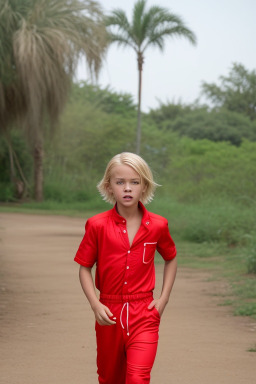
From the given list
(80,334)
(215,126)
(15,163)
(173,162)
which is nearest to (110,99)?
(215,126)

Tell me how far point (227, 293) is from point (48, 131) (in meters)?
21.0

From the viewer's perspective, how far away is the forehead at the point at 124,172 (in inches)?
135

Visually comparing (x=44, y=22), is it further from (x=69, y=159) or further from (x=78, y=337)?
(x=78, y=337)

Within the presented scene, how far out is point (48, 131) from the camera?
2939 centimetres

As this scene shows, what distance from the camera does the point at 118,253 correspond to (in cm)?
342

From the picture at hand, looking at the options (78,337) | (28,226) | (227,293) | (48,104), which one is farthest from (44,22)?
(78,337)

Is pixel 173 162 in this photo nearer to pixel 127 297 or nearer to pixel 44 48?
pixel 44 48

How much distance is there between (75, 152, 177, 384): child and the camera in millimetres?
3375

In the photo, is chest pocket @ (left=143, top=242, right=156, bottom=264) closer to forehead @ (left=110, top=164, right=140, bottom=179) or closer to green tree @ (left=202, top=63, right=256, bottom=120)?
forehead @ (left=110, top=164, right=140, bottom=179)

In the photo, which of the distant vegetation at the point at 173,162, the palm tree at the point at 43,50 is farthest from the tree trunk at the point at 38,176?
the palm tree at the point at 43,50

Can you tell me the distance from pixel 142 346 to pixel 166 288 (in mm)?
320

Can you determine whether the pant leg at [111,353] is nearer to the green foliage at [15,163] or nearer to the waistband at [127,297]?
the waistband at [127,297]

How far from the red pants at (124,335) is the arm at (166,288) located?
3cm

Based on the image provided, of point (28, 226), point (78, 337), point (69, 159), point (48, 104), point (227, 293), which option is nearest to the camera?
point (78, 337)
